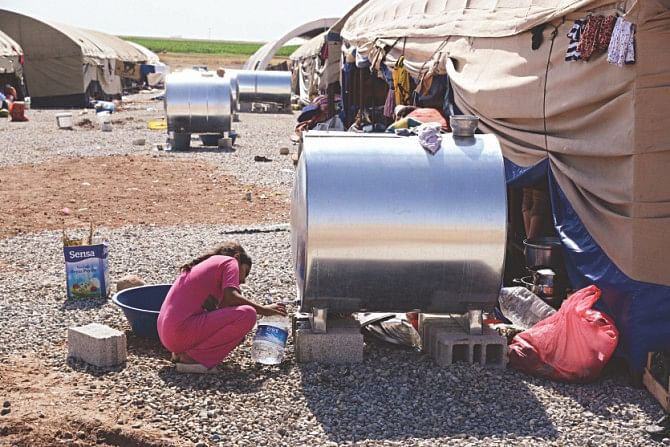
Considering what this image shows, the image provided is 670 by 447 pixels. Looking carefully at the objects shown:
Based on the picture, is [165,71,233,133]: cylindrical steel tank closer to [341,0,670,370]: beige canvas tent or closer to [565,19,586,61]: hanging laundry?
[341,0,670,370]: beige canvas tent

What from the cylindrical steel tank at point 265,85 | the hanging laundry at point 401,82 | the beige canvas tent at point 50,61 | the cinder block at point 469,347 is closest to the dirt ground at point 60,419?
the cinder block at point 469,347

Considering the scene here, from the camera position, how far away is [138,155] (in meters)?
18.9

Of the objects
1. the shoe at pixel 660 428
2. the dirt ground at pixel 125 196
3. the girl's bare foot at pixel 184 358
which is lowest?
the shoe at pixel 660 428

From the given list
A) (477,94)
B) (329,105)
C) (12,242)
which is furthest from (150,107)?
(477,94)

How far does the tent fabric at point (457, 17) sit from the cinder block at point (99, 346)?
419cm

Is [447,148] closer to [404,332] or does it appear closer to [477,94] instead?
[404,332]

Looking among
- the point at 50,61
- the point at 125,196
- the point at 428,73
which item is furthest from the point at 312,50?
the point at 428,73

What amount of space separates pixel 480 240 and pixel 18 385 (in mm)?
3143

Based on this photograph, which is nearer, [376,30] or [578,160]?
[578,160]

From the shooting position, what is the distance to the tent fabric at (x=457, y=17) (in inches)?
301

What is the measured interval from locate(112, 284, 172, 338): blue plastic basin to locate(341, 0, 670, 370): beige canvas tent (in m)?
3.18

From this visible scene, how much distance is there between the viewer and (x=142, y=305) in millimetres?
7094

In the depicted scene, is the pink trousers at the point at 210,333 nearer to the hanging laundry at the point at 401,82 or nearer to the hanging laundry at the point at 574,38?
the hanging laundry at the point at 574,38

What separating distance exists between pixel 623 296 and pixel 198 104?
48.6 feet
